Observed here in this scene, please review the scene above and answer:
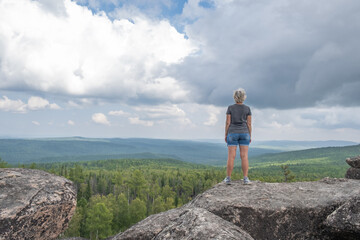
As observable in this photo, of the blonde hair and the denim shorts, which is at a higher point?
the blonde hair

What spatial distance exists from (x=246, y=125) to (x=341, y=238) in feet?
19.5

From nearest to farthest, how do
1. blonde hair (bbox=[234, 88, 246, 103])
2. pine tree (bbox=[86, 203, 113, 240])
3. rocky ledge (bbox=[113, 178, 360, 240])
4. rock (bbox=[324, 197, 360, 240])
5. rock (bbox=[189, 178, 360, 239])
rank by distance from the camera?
1. rock (bbox=[324, 197, 360, 240])
2. rocky ledge (bbox=[113, 178, 360, 240])
3. rock (bbox=[189, 178, 360, 239])
4. blonde hair (bbox=[234, 88, 246, 103])
5. pine tree (bbox=[86, 203, 113, 240])

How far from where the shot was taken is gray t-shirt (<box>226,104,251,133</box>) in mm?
12352

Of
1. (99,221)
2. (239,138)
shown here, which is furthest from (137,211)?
(239,138)

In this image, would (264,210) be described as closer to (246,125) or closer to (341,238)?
(341,238)

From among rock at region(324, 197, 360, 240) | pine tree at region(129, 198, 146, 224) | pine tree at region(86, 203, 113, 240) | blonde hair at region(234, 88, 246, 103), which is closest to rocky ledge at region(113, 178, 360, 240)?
rock at region(324, 197, 360, 240)

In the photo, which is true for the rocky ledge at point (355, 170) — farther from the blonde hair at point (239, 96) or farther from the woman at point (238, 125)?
the blonde hair at point (239, 96)

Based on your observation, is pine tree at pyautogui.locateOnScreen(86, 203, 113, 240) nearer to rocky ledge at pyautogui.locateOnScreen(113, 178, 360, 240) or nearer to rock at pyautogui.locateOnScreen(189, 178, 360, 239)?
rocky ledge at pyautogui.locateOnScreen(113, 178, 360, 240)

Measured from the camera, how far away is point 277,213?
9.80 metres

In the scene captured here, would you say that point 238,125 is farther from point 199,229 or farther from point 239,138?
point 199,229

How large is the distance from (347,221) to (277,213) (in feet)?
7.58

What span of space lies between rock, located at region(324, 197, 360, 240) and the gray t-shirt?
16.8ft

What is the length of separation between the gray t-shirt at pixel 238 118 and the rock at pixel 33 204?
29.2 feet

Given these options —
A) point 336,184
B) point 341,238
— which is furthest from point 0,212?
point 336,184
